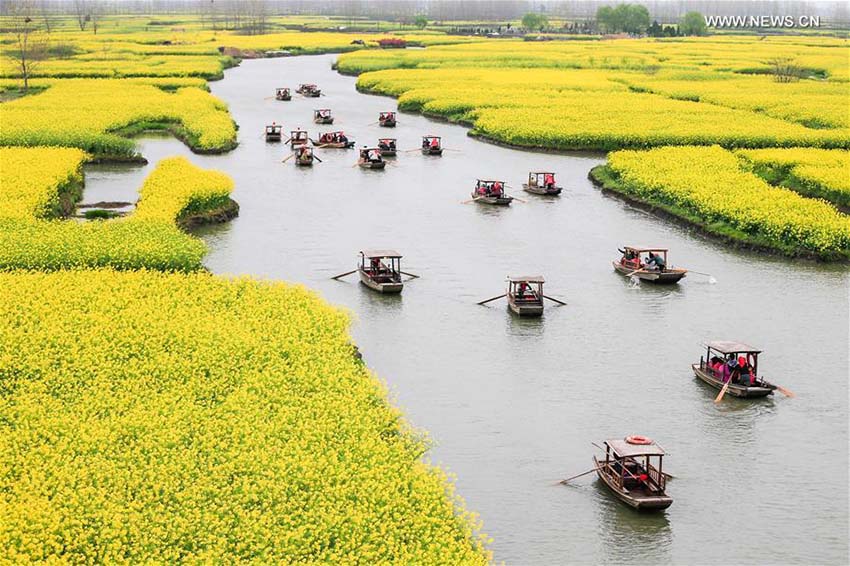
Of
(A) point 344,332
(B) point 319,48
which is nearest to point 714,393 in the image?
(A) point 344,332

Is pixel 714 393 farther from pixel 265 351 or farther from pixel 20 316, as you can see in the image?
pixel 20 316

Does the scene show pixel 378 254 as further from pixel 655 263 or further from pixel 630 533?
pixel 630 533

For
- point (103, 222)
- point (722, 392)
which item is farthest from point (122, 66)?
point (722, 392)

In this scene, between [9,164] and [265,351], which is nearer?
[265,351]

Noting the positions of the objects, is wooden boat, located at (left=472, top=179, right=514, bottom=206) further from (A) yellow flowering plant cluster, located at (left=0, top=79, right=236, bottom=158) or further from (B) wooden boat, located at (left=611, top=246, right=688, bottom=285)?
(A) yellow flowering plant cluster, located at (left=0, top=79, right=236, bottom=158)

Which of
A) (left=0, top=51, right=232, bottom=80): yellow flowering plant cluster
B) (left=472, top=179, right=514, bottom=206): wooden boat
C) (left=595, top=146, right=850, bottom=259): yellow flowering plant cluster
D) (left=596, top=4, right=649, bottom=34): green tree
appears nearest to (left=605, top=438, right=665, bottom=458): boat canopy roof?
(left=595, top=146, right=850, bottom=259): yellow flowering plant cluster
